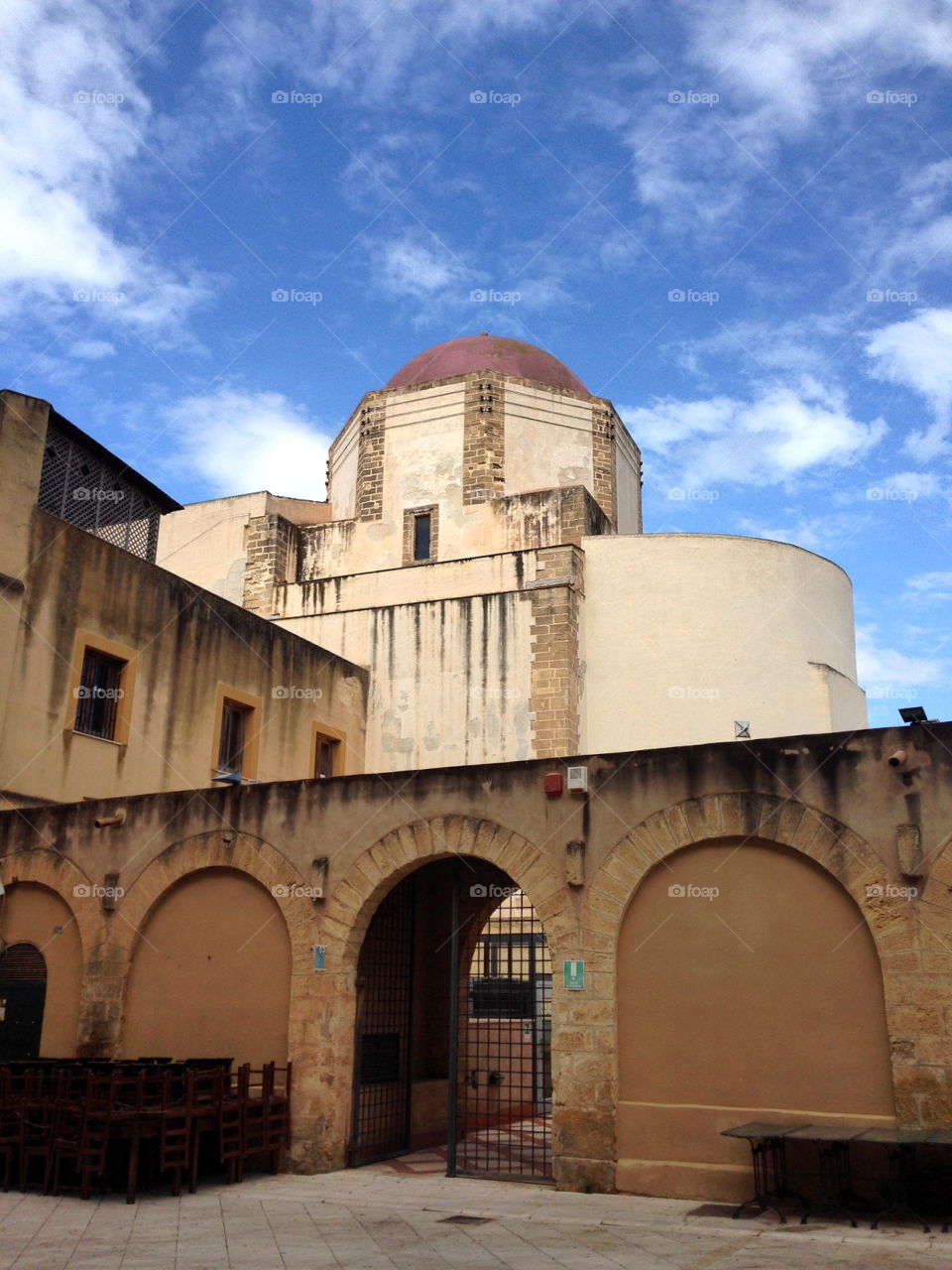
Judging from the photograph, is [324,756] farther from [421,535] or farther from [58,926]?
[58,926]

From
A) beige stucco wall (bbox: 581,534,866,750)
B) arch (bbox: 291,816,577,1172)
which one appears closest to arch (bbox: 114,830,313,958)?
arch (bbox: 291,816,577,1172)

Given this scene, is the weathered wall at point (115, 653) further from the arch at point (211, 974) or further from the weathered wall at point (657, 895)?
the weathered wall at point (657, 895)

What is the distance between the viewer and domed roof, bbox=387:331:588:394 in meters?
23.5

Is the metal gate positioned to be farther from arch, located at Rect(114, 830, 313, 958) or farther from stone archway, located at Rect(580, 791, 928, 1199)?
stone archway, located at Rect(580, 791, 928, 1199)

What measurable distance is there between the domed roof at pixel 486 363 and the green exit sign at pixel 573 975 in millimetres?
16035

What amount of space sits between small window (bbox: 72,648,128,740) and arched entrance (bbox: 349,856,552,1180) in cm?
479

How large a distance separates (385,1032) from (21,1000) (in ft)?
13.0

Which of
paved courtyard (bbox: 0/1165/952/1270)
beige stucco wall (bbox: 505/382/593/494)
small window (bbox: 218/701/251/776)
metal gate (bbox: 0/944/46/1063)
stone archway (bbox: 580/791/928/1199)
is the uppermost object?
beige stucco wall (bbox: 505/382/593/494)

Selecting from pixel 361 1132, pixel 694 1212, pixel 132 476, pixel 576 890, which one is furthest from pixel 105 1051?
pixel 132 476

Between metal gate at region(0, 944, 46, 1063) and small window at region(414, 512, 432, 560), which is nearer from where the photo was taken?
metal gate at region(0, 944, 46, 1063)

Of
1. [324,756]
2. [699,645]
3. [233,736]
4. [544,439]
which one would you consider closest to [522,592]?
[699,645]

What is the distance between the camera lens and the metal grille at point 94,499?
1402cm

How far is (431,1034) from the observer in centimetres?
1191

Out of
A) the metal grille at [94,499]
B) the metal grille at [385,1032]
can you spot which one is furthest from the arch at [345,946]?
the metal grille at [94,499]
